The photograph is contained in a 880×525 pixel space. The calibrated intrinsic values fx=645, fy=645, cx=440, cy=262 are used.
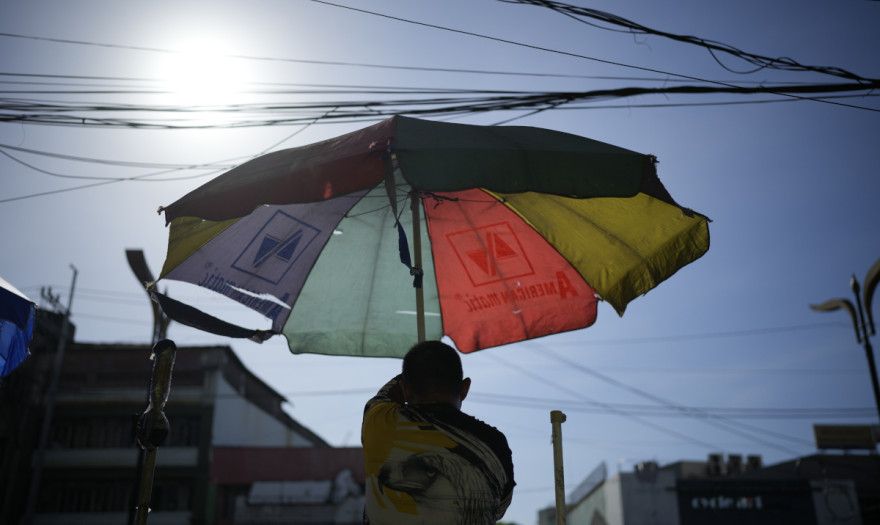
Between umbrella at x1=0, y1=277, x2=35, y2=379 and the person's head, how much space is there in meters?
2.86

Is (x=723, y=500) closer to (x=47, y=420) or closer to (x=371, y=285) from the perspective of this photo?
(x=371, y=285)

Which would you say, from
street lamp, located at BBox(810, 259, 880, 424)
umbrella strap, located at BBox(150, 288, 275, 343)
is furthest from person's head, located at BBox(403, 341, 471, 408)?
street lamp, located at BBox(810, 259, 880, 424)

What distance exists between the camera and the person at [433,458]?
2.13m

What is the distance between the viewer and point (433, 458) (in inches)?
84.7

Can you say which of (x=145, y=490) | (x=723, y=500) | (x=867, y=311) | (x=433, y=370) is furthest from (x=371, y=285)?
(x=723, y=500)

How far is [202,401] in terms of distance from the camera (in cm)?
2878

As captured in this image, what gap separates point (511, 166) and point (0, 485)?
105ft

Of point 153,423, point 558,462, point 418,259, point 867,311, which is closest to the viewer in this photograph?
point 153,423

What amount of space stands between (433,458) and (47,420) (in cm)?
3049

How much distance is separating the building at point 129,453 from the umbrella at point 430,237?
25259 mm

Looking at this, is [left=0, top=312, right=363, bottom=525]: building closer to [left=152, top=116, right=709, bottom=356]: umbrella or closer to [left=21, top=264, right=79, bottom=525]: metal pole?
[left=21, top=264, right=79, bottom=525]: metal pole

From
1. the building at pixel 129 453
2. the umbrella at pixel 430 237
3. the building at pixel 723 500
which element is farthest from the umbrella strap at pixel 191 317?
the building at pixel 129 453

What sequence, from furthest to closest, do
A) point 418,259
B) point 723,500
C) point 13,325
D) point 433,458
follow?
point 723,500, point 13,325, point 418,259, point 433,458

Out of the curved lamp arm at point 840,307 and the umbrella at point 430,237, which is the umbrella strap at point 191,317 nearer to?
the umbrella at point 430,237
